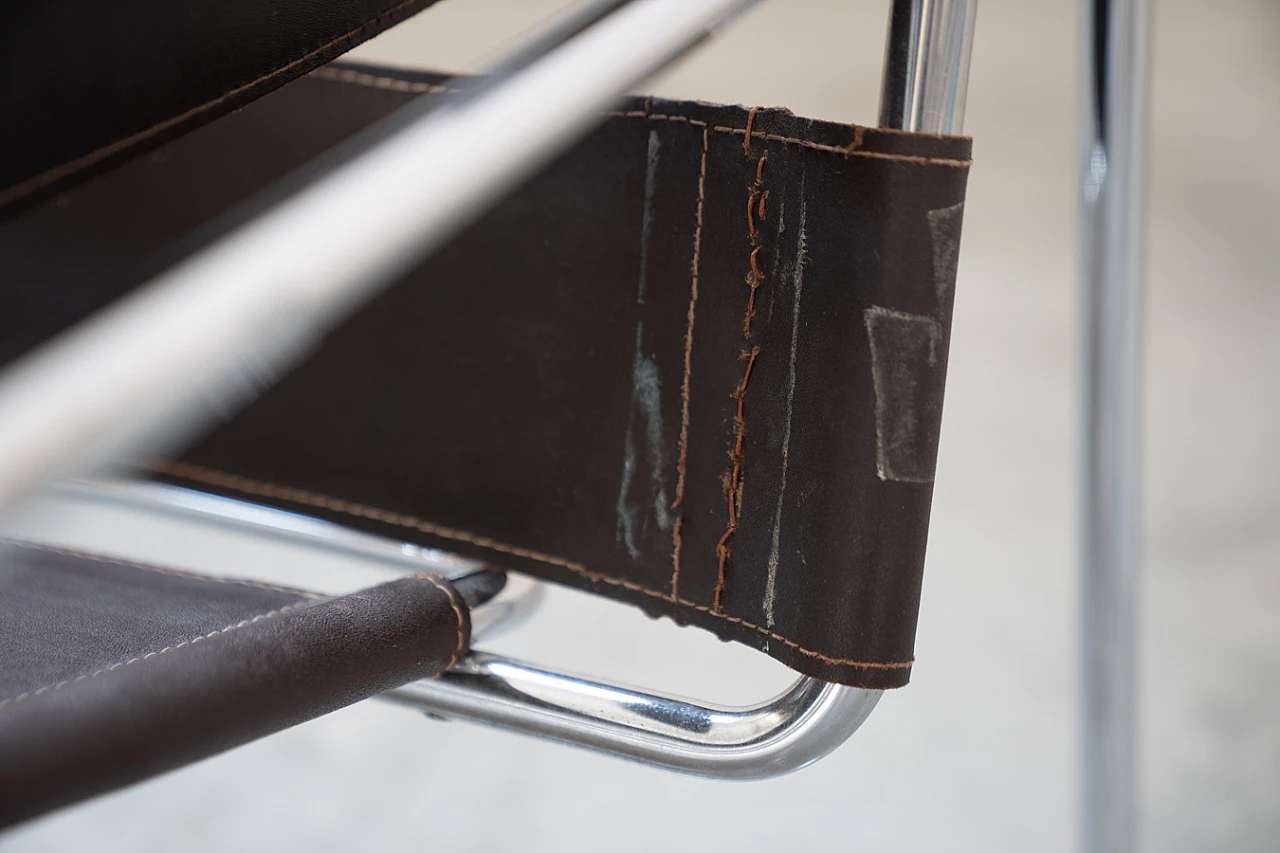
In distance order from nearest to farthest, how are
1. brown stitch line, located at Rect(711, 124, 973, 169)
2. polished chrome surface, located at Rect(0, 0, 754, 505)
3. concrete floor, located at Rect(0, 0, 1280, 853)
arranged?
polished chrome surface, located at Rect(0, 0, 754, 505) < brown stitch line, located at Rect(711, 124, 973, 169) < concrete floor, located at Rect(0, 0, 1280, 853)

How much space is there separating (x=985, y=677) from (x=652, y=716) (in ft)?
2.06

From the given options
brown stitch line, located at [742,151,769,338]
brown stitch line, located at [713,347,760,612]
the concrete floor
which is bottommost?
the concrete floor

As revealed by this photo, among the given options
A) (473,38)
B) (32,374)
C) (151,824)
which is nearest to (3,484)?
(32,374)

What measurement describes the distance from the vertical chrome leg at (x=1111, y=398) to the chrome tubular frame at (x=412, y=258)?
0.63 feet

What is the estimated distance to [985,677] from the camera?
2.92 feet

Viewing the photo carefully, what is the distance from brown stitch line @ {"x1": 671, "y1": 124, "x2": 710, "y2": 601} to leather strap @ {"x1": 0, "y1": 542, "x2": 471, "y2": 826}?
0.06 meters

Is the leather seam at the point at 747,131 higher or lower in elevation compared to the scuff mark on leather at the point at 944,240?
higher

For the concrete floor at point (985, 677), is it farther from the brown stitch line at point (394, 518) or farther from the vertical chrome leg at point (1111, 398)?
the vertical chrome leg at point (1111, 398)

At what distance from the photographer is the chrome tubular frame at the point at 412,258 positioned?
0.15 m

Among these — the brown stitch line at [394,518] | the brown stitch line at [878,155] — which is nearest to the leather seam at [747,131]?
the brown stitch line at [878,155]

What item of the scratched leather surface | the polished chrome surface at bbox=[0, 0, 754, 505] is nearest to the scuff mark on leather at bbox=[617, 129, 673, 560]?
the scratched leather surface

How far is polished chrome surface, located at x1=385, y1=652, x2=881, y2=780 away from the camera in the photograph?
0.98 ft

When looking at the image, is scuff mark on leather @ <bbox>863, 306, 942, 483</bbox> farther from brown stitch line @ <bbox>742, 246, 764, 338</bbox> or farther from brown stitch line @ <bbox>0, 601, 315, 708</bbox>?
brown stitch line @ <bbox>0, 601, 315, 708</bbox>

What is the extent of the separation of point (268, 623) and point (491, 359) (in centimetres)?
13
